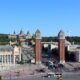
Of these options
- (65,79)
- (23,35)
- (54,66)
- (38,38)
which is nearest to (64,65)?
(54,66)

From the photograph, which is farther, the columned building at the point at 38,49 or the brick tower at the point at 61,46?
the brick tower at the point at 61,46

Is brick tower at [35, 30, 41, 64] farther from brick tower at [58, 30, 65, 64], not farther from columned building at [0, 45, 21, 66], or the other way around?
columned building at [0, 45, 21, 66]

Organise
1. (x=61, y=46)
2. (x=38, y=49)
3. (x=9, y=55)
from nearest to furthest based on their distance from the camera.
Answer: (x=38, y=49) → (x=61, y=46) → (x=9, y=55)

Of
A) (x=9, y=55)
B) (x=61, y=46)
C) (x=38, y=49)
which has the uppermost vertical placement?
(x=61, y=46)

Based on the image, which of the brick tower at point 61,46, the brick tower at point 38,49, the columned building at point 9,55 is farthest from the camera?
the columned building at point 9,55

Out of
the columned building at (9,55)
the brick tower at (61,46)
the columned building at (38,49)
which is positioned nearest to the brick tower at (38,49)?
the columned building at (38,49)

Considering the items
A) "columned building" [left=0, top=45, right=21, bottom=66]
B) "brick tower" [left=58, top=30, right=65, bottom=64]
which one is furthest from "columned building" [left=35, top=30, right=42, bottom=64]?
"columned building" [left=0, top=45, right=21, bottom=66]

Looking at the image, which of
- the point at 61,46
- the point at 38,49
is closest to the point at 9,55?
the point at 38,49

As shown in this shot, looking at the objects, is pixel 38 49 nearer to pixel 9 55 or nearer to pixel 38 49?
pixel 38 49

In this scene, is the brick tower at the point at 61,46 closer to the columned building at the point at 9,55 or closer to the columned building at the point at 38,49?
the columned building at the point at 38,49

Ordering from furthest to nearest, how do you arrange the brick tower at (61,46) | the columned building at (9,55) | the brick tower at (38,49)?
1. the columned building at (9,55)
2. the brick tower at (61,46)
3. the brick tower at (38,49)

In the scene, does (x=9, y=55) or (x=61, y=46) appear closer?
(x=61, y=46)

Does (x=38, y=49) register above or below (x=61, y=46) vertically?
below

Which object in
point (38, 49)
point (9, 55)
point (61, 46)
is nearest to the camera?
point (38, 49)
